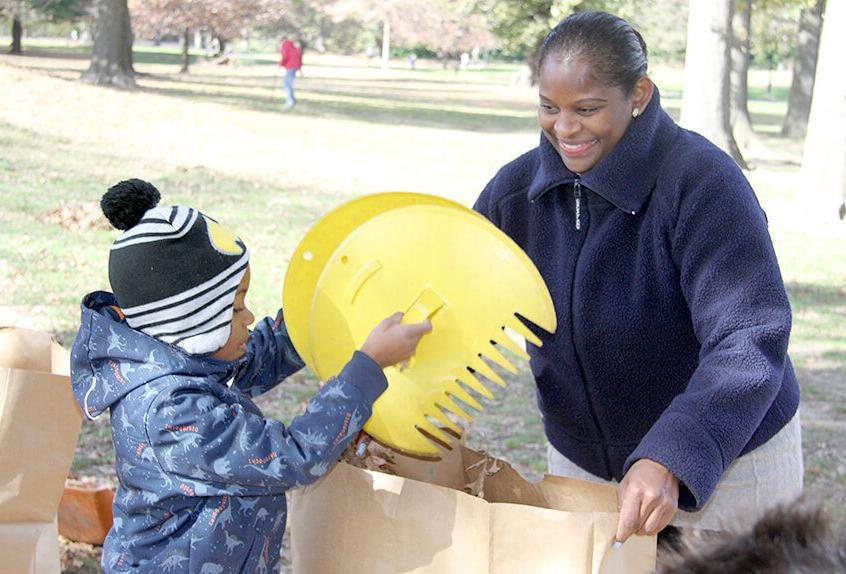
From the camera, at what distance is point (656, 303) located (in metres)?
2.06

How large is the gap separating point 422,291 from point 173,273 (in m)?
0.44

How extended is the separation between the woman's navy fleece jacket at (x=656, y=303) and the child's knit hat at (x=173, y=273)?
2.14 ft

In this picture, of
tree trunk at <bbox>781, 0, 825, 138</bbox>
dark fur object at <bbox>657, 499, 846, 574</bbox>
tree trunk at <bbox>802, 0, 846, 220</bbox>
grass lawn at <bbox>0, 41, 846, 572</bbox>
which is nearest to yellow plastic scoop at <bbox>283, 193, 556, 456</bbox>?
grass lawn at <bbox>0, 41, 846, 572</bbox>

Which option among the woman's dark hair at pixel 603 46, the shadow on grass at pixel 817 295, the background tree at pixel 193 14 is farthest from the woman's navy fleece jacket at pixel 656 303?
the background tree at pixel 193 14

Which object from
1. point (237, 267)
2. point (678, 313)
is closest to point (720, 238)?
point (678, 313)

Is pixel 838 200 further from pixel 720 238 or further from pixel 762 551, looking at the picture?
pixel 762 551

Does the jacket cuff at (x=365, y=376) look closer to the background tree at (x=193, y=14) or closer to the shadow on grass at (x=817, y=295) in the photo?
the shadow on grass at (x=817, y=295)

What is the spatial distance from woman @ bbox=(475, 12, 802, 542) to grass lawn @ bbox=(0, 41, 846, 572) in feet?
1.09

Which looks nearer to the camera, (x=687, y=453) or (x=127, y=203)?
(x=687, y=453)

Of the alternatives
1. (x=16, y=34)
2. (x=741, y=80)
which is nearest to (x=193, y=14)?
(x=16, y=34)

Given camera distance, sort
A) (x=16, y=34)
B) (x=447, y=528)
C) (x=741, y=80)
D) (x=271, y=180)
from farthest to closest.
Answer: (x=16, y=34) < (x=741, y=80) < (x=271, y=180) < (x=447, y=528)

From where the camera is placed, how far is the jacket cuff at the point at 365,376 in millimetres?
1839

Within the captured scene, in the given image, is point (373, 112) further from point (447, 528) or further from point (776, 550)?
point (776, 550)

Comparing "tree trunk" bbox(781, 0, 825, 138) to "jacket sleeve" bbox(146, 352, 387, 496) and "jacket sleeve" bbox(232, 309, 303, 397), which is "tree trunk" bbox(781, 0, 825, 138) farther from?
"jacket sleeve" bbox(146, 352, 387, 496)
